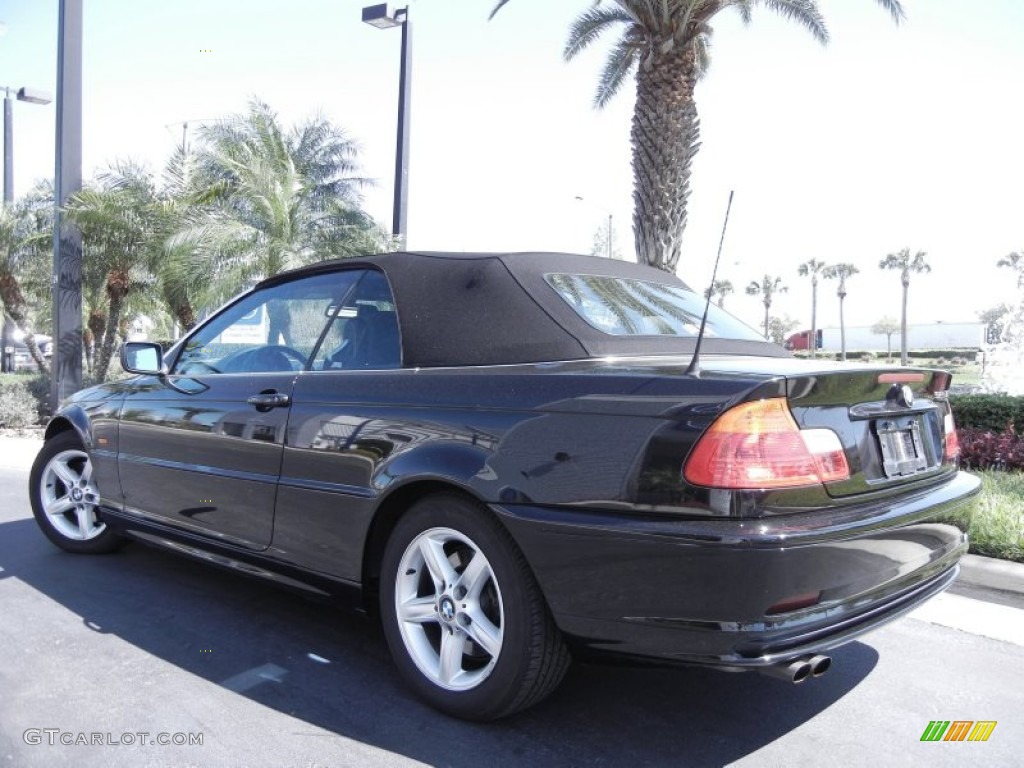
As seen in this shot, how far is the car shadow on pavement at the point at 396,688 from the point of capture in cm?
266

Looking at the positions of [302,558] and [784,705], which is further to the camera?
[302,558]

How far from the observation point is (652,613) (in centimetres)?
232

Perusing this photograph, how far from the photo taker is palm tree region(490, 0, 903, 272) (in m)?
10.6

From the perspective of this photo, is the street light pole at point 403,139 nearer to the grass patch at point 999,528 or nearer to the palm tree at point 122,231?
the palm tree at point 122,231

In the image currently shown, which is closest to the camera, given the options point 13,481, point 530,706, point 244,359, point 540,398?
point 540,398

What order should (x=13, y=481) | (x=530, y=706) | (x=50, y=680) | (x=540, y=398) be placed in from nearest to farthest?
1. (x=540, y=398)
2. (x=530, y=706)
3. (x=50, y=680)
4. (x=13, y=481)

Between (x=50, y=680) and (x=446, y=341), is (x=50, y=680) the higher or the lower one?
the lower one

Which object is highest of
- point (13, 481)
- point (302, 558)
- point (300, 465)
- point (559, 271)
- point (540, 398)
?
point (559, 271)

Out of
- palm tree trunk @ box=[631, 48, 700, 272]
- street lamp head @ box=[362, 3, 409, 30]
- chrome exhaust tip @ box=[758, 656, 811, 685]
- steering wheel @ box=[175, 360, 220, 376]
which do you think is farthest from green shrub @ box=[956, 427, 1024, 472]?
street lamp head @ box=[362, 3, 409, 30]

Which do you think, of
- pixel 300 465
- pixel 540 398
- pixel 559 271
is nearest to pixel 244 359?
pixel 300 465

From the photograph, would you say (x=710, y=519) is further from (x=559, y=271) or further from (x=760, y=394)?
(x=559, y=271)

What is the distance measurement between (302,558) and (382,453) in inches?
26.0

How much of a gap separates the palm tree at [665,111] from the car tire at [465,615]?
28.7 ft

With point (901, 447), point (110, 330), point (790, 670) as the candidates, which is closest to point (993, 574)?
point (901, 447)
